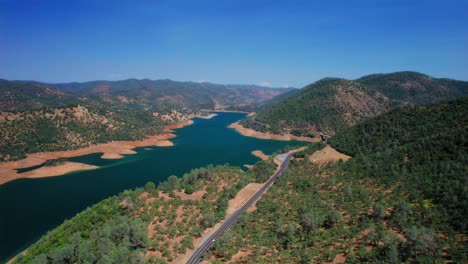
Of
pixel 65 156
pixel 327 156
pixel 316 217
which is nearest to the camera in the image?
pixel 316 217

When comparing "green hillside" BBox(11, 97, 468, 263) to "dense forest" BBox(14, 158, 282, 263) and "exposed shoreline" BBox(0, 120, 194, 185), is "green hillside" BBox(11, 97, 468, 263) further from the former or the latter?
"exposed shoreline" BBox(0, 120, 194, 185)

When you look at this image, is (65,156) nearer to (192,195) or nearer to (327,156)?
(192,195)

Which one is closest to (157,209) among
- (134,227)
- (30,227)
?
(134,227)

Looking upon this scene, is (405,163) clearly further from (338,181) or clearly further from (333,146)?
(333,146)

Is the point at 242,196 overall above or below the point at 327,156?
below

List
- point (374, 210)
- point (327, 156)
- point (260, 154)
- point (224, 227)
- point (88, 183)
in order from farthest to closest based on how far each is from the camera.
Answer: point (260, 154) → point (88, 183) → point (327, 156) → point (224, 227) → point (374, 210)

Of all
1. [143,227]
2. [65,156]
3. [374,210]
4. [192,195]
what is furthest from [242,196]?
[65,156]

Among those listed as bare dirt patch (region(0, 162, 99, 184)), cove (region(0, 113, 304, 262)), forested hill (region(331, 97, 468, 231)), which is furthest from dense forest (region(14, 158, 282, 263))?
bare dirt patch (region(0, 162, 99, 184))

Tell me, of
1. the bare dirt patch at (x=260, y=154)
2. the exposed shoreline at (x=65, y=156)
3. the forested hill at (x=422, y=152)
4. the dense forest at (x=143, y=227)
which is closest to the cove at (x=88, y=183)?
the bare dirt patch at (x=260, y=154)

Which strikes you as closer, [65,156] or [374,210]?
[374,210]
